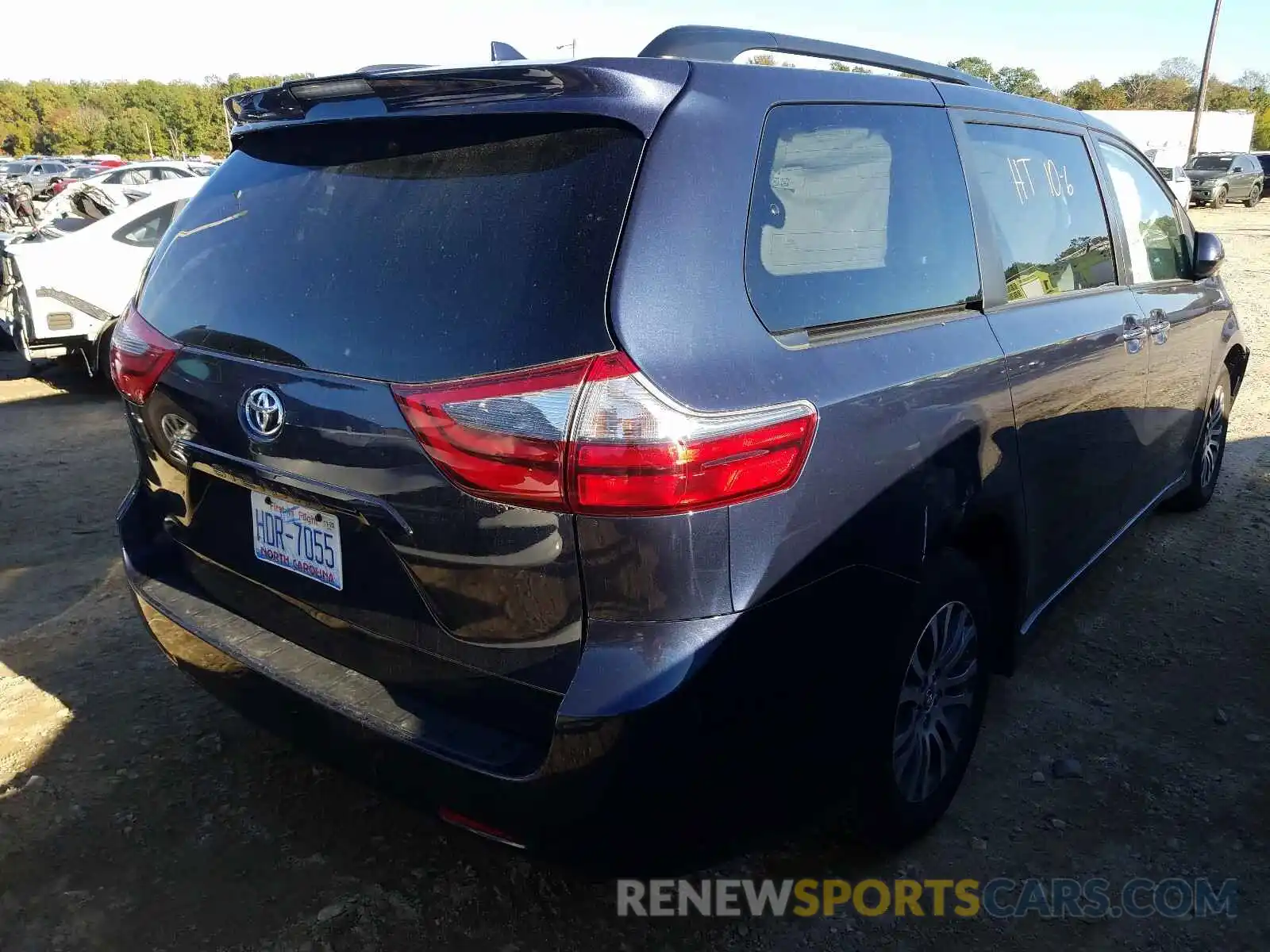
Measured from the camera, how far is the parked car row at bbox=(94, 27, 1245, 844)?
172cm

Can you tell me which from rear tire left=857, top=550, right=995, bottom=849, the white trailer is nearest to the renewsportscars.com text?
rear tire left=857, top=550, right=995, bottom=849

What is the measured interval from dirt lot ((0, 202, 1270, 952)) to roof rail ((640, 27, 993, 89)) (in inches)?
68.5

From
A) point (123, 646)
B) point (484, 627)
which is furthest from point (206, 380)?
point (123, 646)

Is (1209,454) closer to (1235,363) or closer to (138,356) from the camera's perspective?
(1235,363)

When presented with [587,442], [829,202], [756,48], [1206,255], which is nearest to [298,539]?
[587,442]

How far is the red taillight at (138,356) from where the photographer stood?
92.3 inches

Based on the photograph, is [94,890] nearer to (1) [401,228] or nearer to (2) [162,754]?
(2) [162,754]

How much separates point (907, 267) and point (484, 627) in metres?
1.31

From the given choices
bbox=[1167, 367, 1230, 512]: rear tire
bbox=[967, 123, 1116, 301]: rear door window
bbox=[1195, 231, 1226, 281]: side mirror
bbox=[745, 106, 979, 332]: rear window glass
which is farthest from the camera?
bbox=[1167, 367, 1230, 512]: rear tire

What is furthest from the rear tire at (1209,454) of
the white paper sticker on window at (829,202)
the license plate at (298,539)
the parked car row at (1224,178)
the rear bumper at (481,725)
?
the parked car row at (1224,178)

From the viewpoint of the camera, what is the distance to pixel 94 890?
241 cm

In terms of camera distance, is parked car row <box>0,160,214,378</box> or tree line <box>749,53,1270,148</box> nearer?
parked car row <box>0,160,214,378</box>

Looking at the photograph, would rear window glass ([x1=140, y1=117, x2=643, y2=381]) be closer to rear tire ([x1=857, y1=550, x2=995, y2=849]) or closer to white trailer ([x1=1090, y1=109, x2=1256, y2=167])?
rear tire ([x1=857, y1=550, x2=995, y2=849])

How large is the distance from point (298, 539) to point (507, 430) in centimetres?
68
